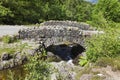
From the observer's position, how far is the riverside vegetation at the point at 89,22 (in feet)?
49.6

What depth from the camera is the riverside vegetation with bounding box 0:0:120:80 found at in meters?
15.1

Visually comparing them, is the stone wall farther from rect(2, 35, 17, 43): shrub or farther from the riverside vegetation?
the riverside vegetation

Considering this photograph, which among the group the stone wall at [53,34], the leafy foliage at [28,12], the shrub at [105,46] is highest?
the shrub at [105,46]

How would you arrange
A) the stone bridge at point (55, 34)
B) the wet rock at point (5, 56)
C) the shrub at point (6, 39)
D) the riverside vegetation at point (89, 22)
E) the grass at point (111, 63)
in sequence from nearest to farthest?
the riverside vegetation at point (89, 22) < the grass at point (111, 63) < the wet rock at point (5, 56) < the shrub at point (6, 39) < the stone bridge at point (55, 34)

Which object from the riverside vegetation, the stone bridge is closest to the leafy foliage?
the riverside vegetation

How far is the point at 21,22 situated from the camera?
46.5m

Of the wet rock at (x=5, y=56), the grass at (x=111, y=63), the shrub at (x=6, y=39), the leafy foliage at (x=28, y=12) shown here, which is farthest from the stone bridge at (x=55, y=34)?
the grass at (x=111, y=63)

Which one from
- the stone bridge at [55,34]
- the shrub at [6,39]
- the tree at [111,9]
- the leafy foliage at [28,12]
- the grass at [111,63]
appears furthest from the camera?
the tree at [111,9]

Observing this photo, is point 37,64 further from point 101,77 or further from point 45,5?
point 45,5

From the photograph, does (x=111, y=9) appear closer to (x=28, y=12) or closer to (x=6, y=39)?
(x=28, y=12)

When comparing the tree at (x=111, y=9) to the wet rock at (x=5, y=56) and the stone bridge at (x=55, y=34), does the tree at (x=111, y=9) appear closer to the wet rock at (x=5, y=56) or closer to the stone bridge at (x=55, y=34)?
the stone bridge at (x=55, y=34)

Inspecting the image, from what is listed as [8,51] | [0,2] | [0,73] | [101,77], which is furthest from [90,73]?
[0,2]

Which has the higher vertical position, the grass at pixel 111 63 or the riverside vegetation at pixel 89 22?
the grass at pixel 111 63

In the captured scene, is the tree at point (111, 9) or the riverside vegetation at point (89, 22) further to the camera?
the tree at point (111, 9)
